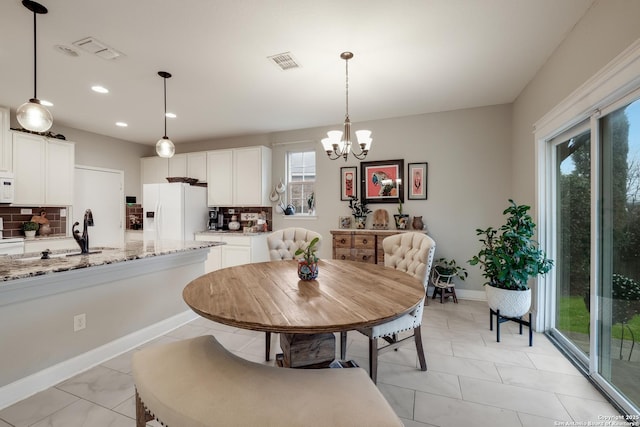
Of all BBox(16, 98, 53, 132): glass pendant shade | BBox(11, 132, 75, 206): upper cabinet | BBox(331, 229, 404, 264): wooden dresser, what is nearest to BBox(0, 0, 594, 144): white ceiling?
BBox(11, 132, 75, 206): upper cabinet

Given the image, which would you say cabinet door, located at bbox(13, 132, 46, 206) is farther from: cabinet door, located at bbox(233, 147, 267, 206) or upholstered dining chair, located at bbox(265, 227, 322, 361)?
upholstered dining chair, located at bbox(265, 227, 322, 361)

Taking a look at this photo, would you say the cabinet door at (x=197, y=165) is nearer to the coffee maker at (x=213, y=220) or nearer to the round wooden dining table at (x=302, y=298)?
the coffee maker at (x=213, y=220)

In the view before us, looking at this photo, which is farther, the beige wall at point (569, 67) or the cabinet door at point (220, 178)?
the cabinet door at point (220, 178)

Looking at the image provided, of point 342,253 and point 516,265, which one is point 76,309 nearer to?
point 342,253

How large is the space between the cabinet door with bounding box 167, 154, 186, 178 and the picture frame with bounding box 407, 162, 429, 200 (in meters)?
4.06

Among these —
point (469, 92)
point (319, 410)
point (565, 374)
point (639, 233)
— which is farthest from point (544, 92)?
point (319, 410)

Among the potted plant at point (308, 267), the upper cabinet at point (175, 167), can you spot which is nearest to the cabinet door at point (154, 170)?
the upper cabinet at point (175, 167)

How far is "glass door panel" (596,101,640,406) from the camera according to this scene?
172 cm

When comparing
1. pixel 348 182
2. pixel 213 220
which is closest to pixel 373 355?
pixel 348 182

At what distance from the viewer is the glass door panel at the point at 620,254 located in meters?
1.72

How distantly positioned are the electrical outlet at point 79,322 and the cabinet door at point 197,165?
11.6 feet

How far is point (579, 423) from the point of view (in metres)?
1.66

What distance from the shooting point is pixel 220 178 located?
531 cm

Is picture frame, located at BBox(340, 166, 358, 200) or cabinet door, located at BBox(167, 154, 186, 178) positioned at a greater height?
cabinet door, located at BBox(167, 154, 186, 178)
